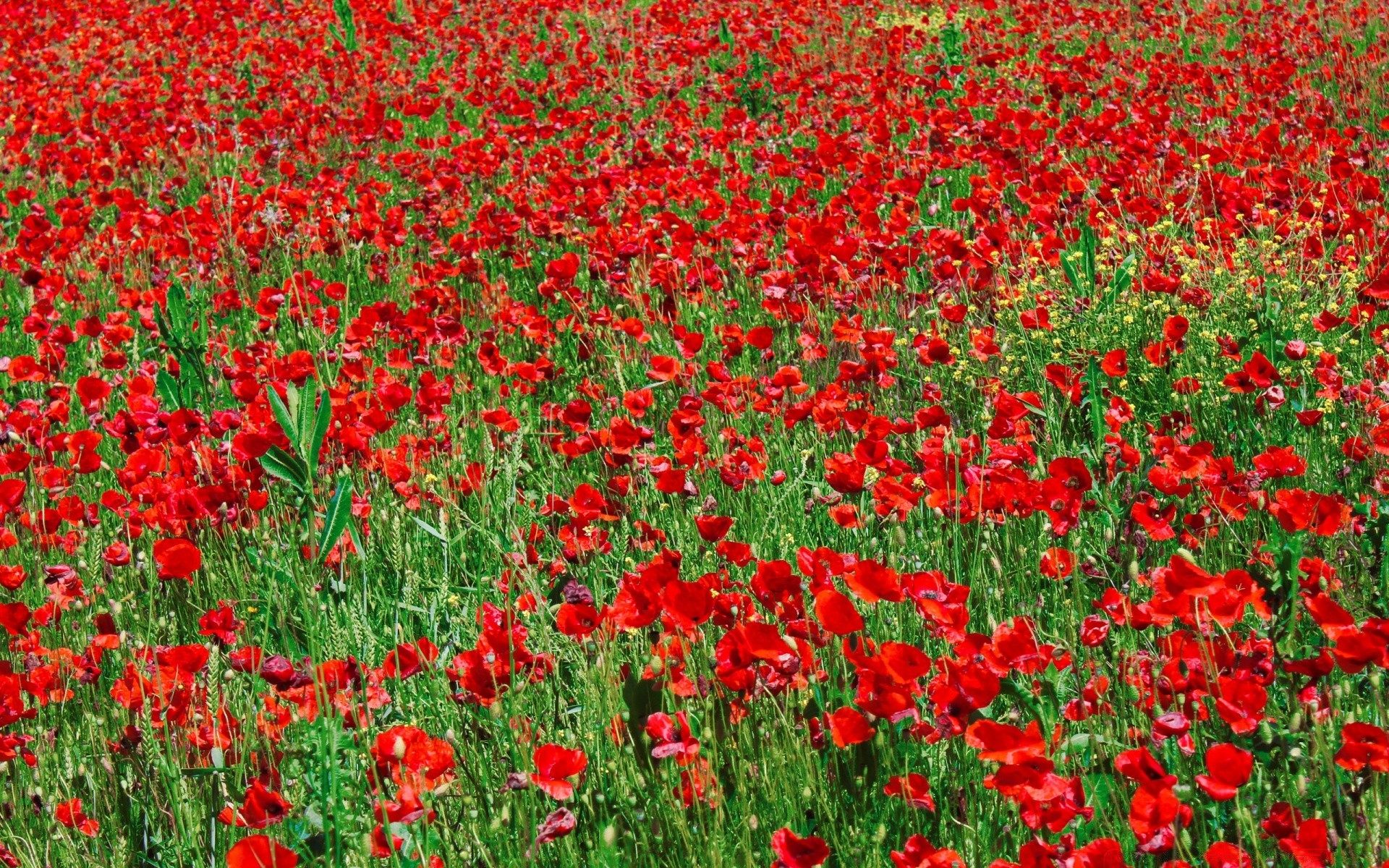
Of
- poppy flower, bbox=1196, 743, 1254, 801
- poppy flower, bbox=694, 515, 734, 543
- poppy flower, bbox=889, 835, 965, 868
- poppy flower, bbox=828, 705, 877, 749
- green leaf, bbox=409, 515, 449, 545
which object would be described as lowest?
green leaf, bbox=409, 515, 449, 545

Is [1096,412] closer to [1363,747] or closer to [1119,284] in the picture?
[1119,284]

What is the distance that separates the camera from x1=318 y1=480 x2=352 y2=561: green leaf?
239 cm

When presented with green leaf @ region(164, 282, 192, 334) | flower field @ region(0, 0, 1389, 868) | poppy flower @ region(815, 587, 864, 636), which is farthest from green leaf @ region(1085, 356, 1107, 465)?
green leaf @ region(164, 282, 192, 334)

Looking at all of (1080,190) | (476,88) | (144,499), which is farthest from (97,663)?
(476,88)

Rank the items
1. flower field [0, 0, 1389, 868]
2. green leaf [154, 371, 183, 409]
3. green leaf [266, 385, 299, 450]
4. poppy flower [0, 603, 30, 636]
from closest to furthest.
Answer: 1. flower field [0, 0, 1389, 868]
2. poppy flower [0, 603, 30, 636]
3. green leaf [266, 385, 299, 450]
4. green leaf [154, 371, 183, 409]

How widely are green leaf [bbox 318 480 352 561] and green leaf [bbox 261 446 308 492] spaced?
6.2 inches

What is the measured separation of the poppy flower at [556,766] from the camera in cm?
158

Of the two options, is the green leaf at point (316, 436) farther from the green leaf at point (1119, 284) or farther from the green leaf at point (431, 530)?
the green leaf at point (1119, 284)

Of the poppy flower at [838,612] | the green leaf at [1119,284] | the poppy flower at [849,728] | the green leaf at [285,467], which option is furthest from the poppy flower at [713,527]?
the green leaf at [1119,284]

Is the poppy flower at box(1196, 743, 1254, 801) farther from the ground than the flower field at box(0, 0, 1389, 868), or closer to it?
farther from the ground

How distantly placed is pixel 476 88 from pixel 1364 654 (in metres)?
7.24

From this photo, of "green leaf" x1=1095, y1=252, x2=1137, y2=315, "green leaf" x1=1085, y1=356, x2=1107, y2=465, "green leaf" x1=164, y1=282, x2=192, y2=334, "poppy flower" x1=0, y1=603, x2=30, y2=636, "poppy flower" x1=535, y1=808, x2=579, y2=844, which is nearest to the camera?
"poppy flower" x1=535, y1=808, x2=579, y2=844

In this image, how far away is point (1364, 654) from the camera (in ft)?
4.87

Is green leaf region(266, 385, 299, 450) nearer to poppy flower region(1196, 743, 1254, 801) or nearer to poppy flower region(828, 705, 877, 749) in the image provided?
poppy flower region(828, 705, 877, 749)
